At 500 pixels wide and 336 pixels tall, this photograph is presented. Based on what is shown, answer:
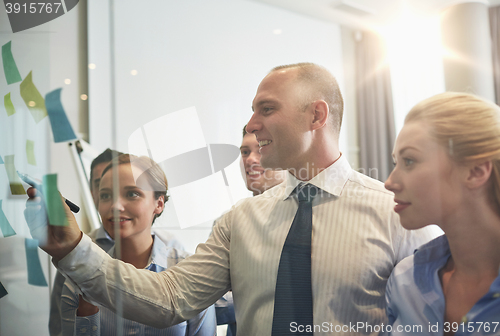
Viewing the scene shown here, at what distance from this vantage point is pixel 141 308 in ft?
3.03

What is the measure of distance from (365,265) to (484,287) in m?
0.25

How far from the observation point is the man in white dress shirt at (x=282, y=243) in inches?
34.0

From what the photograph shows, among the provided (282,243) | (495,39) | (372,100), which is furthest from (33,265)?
(495,39)

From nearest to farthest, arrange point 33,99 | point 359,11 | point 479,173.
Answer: point 479,173 → point 359,11 → point 33,99

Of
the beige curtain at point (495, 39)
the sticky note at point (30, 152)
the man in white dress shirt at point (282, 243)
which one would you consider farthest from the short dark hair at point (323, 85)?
the sticky note at point (30, 152)

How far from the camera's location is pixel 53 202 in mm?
910

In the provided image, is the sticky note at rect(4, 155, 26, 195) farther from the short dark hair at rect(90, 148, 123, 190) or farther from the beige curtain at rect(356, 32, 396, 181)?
the beige curtain at rect(356, 32, 396, 181)

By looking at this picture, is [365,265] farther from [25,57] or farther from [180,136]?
[25,57]

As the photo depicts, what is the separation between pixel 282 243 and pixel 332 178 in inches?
8.3

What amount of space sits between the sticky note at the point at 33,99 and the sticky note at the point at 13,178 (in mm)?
136

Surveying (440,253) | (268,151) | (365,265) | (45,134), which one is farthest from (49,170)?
(440,253)

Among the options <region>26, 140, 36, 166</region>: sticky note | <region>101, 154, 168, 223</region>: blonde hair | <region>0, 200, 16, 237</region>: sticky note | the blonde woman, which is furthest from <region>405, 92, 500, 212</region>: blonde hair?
<region>0, 200, 16, 237</region>: sticky note

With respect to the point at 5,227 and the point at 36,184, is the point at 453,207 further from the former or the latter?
the point at 5,227

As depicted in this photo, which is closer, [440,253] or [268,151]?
[440,253]
